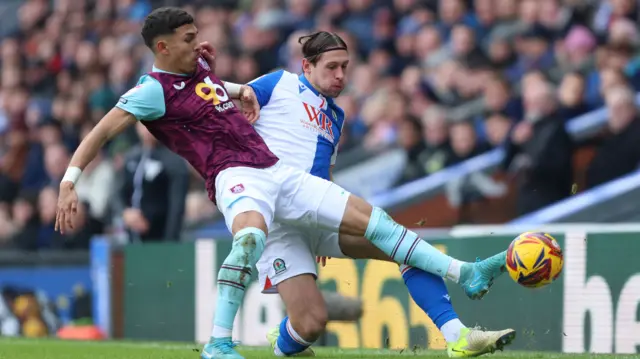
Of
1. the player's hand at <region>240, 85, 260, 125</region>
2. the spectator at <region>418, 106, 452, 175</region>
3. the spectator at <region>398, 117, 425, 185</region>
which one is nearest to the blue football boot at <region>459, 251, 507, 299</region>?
the player's hand at <region>240, 85, 260, 125</region>

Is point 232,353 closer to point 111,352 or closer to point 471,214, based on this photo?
point 111,352

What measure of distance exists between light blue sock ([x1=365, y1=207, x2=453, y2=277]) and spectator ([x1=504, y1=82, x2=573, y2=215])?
3756mm

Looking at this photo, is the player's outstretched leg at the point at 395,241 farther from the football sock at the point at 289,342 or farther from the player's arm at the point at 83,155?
the player's arm at the point at 83,155

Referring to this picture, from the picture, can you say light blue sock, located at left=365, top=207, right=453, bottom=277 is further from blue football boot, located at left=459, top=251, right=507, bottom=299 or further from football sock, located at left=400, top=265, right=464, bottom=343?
blue football boot, located at left=459, top=251, right=507, bottom=299

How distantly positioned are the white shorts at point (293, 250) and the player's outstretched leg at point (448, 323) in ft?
1.99

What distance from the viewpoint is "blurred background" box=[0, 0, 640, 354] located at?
10.3m

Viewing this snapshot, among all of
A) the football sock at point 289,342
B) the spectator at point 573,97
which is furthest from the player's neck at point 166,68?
the spectator at point 573,97

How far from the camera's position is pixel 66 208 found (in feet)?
20.0

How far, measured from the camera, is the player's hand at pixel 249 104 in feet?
22.9

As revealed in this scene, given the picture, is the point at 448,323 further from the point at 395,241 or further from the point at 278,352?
the point at 278,352

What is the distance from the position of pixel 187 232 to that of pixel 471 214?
11.5 feet

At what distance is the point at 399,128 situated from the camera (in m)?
12.2

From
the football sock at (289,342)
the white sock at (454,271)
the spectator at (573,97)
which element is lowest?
the football sock at (289,342)

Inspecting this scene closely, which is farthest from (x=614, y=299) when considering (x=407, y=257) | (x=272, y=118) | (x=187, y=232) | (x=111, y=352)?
(x=187, y=232)
